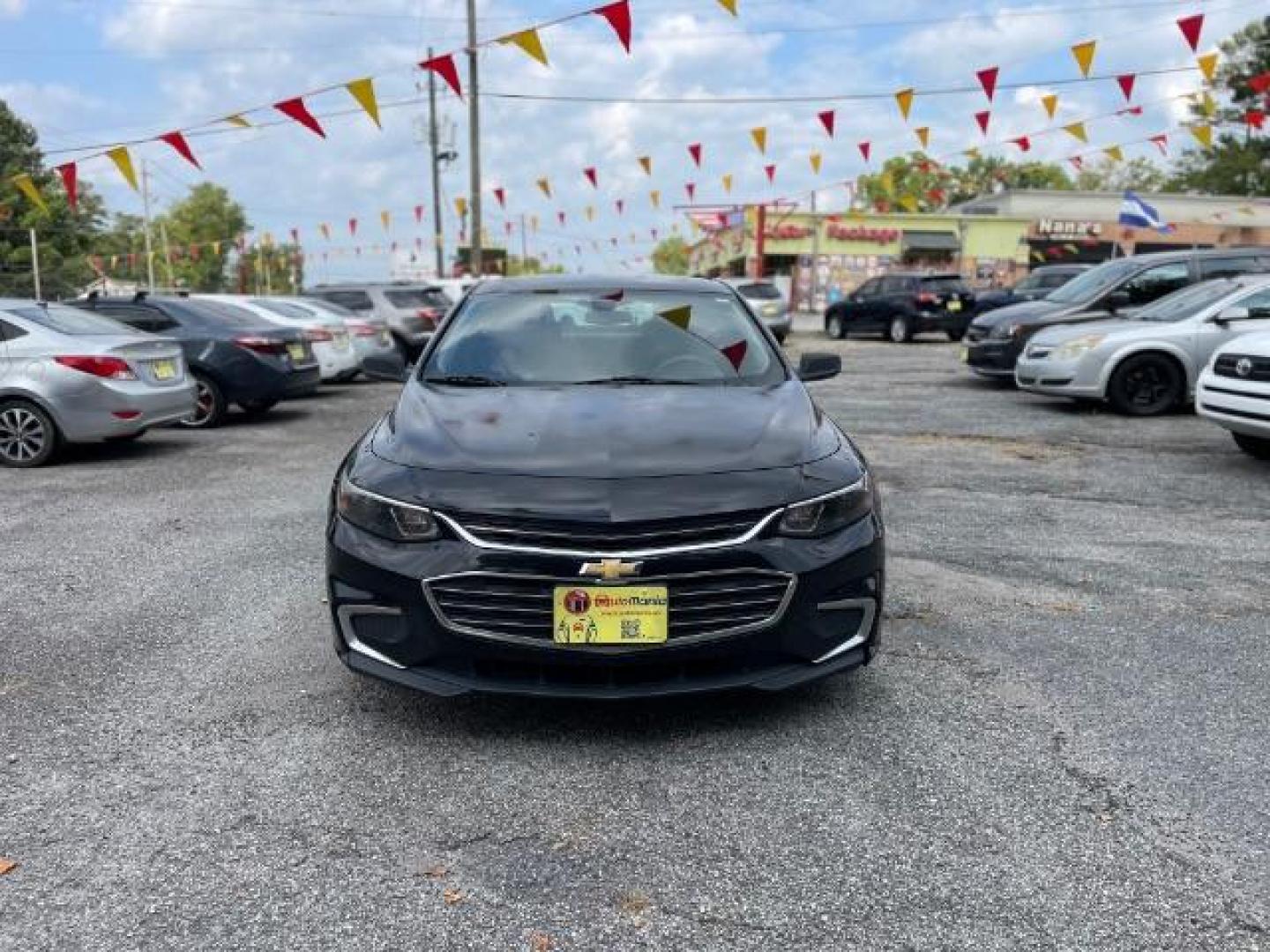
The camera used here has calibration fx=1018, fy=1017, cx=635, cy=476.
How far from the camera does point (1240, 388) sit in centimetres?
718

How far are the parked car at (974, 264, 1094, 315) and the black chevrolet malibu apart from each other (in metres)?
18.9

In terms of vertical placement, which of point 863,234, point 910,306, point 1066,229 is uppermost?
point 1066,229

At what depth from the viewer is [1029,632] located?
13.9 ft

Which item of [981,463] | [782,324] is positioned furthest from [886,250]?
[981,463]

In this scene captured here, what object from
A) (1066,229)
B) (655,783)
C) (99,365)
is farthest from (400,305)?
(1066,229)

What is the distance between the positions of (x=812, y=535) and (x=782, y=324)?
804 inches

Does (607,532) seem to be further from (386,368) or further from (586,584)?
(386,368)

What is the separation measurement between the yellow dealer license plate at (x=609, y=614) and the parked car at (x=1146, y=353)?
887 centimetres

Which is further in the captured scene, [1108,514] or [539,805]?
[1108,514]

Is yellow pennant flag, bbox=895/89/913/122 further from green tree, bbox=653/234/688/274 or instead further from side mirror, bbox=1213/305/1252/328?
green tree, bbox=653/234/688/274

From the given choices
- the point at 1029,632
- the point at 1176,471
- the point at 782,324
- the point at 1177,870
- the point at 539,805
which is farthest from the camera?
the point at 782,324

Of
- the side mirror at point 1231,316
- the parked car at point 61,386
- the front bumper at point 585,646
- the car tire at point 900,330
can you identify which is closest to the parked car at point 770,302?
the car tire at point 900,330

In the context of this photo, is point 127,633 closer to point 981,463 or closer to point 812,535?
point 812,535

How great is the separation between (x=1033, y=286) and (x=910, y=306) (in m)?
2.61
